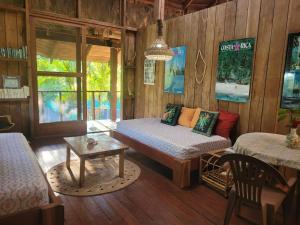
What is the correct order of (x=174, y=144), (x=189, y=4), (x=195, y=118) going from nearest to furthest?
(x=174, y=144) → (x=195, y=118) → (x=189, y=4)

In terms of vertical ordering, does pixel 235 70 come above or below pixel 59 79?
above

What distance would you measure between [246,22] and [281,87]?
1.08 metres

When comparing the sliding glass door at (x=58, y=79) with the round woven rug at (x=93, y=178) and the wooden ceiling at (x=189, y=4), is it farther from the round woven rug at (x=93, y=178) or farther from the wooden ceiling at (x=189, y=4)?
the wooden ceiling at (x=189, y=4)

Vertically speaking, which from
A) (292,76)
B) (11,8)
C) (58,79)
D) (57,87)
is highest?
(11,8)

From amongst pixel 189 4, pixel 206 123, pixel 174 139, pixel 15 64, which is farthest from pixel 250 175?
pixel 189 4

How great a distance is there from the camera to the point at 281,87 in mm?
2836

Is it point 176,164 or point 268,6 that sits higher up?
point 268,6

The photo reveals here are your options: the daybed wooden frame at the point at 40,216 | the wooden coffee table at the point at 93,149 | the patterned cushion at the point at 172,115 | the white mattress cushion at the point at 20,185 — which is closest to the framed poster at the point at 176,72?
the patterned cushion at the point at 172,115

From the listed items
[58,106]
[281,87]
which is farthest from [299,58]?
[58,106]

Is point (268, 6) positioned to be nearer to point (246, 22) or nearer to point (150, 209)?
point (246, 22)

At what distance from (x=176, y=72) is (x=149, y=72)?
0.94 metres

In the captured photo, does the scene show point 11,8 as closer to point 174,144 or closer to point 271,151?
point 174,144

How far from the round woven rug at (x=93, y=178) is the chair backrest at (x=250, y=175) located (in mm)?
1476

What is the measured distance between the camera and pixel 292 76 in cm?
270
